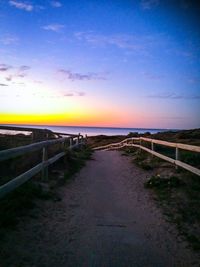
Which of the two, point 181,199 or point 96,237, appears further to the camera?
point 181,199

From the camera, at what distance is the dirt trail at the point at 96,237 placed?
413 cm

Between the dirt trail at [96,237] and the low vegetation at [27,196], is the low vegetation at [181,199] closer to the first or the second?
the dirt trail at [96,237]

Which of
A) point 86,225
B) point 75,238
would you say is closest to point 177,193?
point 86,225

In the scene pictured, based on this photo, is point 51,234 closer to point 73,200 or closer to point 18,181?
point 18,181

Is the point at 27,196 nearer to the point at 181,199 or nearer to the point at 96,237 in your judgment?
the point at 96,237

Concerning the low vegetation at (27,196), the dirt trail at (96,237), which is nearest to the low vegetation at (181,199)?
the dirt trail at (96,237)

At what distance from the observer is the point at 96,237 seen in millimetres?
4930

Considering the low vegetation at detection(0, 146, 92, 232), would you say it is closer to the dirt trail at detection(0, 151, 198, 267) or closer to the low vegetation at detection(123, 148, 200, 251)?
the dirt trail at detection(0, 151, 198, 267)

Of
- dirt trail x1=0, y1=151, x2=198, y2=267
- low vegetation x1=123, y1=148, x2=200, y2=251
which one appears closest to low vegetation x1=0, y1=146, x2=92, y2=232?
dirt trail x1=0, y1=151, x2=198, y2=267

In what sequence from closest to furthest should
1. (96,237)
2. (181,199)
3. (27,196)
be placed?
(96,237)
(27,196)
(181,199)

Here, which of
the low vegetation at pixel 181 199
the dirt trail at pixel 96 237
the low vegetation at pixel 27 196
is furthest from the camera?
the low vegetation at pixel 181 199

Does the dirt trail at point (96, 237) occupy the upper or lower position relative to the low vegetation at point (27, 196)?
lower

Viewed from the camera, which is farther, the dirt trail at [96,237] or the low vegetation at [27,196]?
the low vegetation at [27,196]

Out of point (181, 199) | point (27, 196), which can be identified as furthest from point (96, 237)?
point (181, 199)
